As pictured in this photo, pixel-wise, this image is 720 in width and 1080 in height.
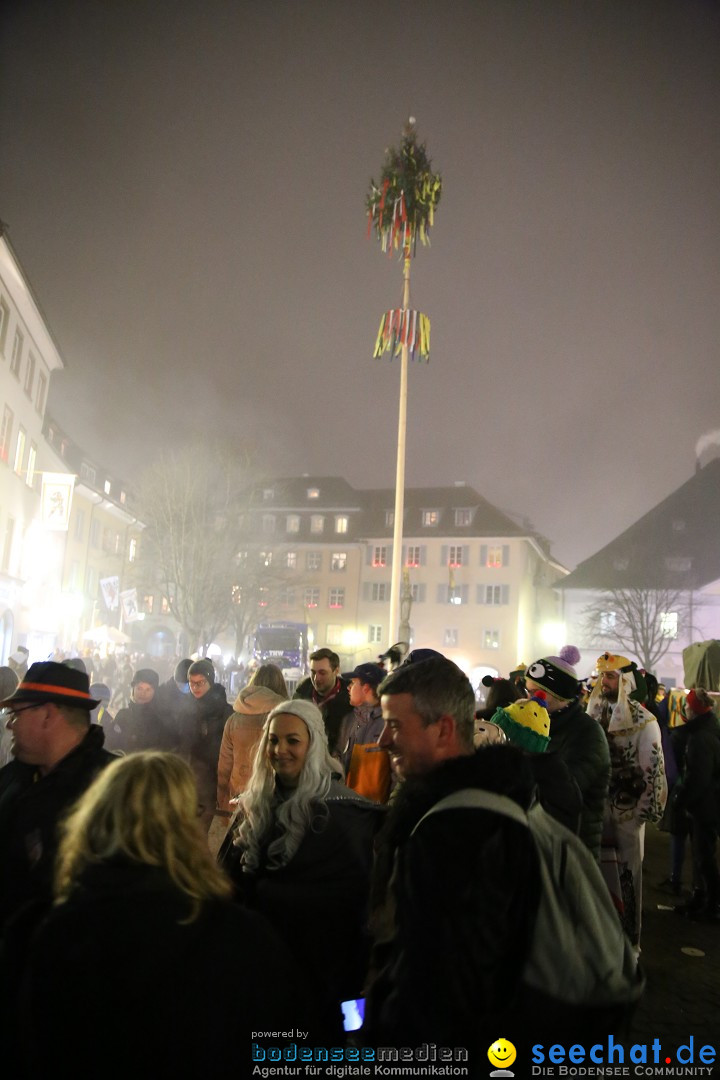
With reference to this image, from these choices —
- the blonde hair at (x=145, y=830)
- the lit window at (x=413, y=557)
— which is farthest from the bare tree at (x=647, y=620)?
the blonde hair at (x=145, y=830)

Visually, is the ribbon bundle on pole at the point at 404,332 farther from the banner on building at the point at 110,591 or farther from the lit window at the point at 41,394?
the lit window at the point at 41,394

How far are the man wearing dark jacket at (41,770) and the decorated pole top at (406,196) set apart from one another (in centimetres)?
2580

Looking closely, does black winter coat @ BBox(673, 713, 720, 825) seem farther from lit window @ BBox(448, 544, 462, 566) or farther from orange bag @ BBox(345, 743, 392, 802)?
lit window @ BBox(448, 544, 462, 566)

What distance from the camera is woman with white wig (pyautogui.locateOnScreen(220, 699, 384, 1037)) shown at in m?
2.91

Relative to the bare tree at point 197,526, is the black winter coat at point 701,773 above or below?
below

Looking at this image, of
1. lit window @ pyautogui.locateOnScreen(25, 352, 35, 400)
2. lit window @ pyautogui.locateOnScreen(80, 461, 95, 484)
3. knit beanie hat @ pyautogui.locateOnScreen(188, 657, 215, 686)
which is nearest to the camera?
knit beanie hat @ pyautogui.locateOnScreen(188, 657, 215, 686)

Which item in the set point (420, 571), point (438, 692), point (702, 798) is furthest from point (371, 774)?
point (420, 571)

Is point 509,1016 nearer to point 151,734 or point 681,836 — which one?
point 151,734

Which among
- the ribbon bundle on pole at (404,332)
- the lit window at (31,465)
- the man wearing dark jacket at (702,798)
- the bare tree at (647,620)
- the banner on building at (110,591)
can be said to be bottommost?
the man wearing dark jacket at (702,798)

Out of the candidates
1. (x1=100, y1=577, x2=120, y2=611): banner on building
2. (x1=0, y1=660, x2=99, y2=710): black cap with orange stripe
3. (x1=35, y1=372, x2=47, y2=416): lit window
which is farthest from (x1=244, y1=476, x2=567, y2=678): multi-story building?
(x1=0, y1=660, x2=99, y2=710): black cap with orange stripe

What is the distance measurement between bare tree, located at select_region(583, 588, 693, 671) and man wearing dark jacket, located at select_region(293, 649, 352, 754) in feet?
140

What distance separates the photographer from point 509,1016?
70.1 inches

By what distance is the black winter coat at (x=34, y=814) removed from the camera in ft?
8.50

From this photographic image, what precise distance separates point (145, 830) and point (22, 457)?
37.8 meters
